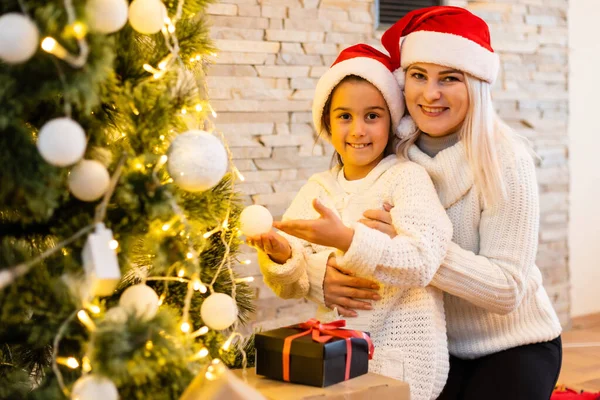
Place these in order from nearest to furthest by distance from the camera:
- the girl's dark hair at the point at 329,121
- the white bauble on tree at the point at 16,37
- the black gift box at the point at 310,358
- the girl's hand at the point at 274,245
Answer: the white bauble on tree at the point at 16,37 → the black gift box at the point at 310,358 → the girl's hand at the point at 274,245 → the girl's dark hair at the point at 329,121

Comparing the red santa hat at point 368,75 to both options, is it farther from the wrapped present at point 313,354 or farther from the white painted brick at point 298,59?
the white painted brick at point 298,59

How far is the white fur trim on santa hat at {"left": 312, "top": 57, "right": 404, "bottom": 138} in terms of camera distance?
1.65 m

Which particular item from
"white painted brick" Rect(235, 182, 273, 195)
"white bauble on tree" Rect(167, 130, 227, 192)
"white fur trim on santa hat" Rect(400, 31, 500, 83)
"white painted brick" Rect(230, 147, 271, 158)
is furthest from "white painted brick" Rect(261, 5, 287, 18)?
"white bauble on tree" Rect(167, 130, 227, 192)

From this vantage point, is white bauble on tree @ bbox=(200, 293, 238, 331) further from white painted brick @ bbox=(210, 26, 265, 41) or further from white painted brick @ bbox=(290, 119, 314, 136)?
white painted brick @ bbox=(290, 119, 314, 136)

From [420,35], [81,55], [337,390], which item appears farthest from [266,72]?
[81,55]

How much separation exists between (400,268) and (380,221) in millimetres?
143

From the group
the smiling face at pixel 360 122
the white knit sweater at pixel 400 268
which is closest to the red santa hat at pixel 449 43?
the smiling face at pixel 360 122

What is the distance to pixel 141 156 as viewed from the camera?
1.04 metres

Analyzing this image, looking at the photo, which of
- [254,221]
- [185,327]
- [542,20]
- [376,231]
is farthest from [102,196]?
[542,20]

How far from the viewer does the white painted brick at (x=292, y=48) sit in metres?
2.80

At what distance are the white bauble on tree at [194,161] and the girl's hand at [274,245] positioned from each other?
502mm

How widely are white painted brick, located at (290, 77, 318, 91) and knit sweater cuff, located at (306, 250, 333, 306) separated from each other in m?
1.29

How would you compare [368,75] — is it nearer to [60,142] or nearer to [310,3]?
[60,142]

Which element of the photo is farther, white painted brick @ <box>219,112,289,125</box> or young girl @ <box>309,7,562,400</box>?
white painted brick @ <box>219,112,289,125</box>
